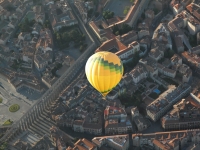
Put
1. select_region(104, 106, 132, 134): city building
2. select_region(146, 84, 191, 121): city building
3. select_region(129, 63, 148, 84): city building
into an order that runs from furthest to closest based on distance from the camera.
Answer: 1. select_region(129, 63, 148, 84): city building
2. select_region(146, 84, 191, 121): city building
3. select_region(104, 106, 132, 134): city building

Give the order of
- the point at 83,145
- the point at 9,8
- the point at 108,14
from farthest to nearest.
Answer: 1. the point at 9,8
2. the point at 108,14
3. the point at 83,145

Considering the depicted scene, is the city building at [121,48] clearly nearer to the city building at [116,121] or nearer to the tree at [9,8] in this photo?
the city building at [116,121]

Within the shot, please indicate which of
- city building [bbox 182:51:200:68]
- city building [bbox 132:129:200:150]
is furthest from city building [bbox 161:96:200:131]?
city building [bbox 182:51:200:68]

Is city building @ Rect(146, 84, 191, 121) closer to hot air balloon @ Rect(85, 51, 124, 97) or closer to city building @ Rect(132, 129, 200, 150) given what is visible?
city building @ Rect(132, 129, 200, 150)

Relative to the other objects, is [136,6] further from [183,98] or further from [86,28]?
[183,98]

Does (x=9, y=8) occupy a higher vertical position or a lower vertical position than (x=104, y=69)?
lower

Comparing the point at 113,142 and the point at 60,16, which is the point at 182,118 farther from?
the point at 60,16

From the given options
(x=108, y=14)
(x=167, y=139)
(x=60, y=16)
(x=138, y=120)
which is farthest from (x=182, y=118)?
(x=60, y=16)

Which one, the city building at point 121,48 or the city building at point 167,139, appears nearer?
the city building at point 167,139

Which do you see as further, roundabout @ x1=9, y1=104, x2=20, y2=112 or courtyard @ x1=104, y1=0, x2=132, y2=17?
courtyard @ x1=104, y1=0, x2=132, y2=17

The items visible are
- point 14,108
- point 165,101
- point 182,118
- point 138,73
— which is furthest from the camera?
point 138,73

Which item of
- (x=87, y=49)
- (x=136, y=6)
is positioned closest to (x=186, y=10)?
(x=136, y=6)

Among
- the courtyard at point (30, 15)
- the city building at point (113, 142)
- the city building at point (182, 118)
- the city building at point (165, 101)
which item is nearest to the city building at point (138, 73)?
the city building at point (165, 101)
